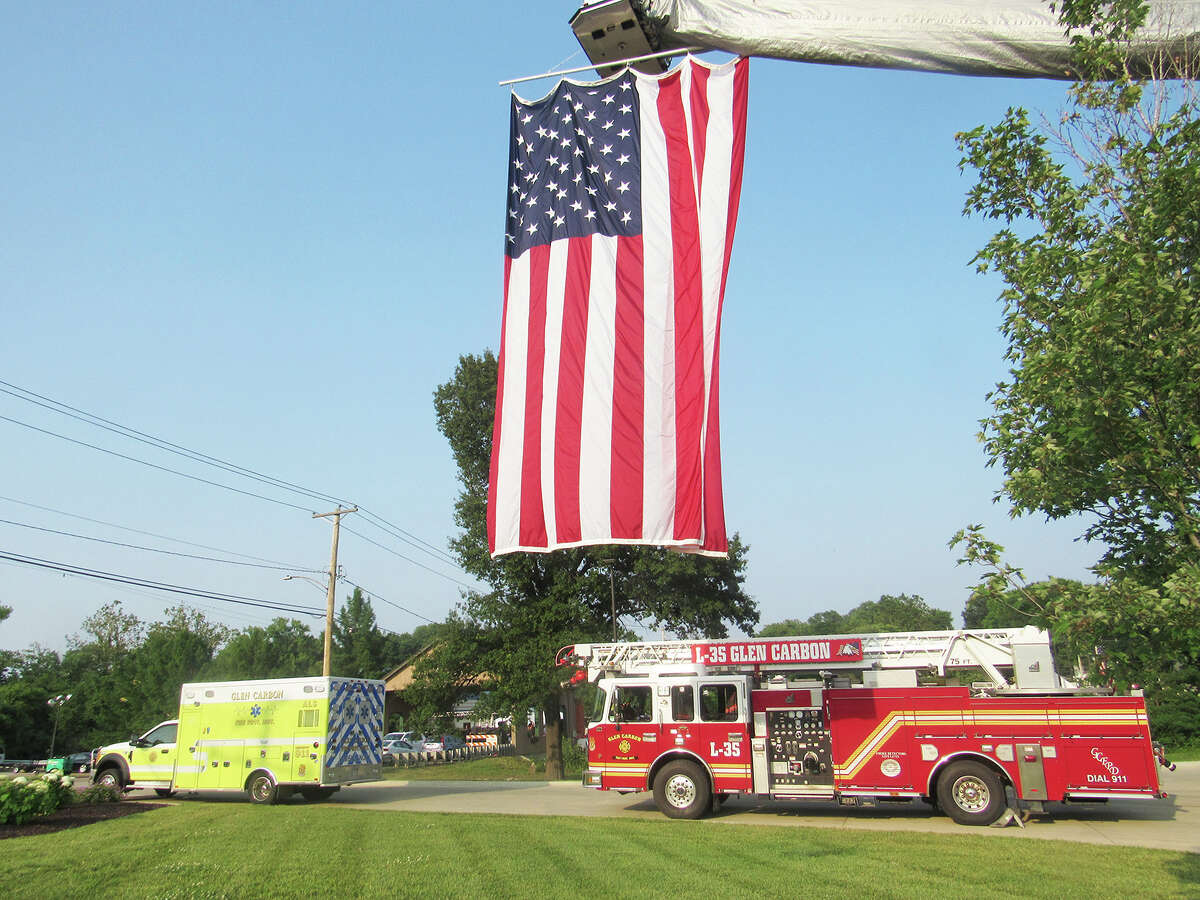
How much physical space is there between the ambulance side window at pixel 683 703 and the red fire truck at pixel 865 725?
0.09ft

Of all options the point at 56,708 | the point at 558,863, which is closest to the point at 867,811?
the point at 558,863

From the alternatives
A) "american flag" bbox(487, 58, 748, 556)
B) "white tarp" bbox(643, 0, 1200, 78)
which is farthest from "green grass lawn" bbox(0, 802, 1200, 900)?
"white tarp" bbox(643, 0, 1200, 78)

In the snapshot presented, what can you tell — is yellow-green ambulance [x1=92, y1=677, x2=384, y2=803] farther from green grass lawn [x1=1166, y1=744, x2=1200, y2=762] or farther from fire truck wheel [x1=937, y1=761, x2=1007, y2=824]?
green grass lawn [x1=1166, y1=744, x2=1200, y2=762]

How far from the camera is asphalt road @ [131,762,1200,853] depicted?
13586 millimetres

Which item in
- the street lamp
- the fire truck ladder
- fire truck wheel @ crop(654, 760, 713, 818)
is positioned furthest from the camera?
the street lamp

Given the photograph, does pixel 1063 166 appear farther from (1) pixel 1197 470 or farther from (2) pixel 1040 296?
(1) pixel 1197 470

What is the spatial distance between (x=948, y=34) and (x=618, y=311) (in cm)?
415

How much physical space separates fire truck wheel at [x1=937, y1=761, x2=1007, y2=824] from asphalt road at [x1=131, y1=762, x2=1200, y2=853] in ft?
1.01

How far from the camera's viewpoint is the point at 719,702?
16.9 metres

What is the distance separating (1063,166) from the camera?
7.21 meters

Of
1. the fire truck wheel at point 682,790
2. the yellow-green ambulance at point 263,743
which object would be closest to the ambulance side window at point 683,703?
the fire truck wheel at point 682,790

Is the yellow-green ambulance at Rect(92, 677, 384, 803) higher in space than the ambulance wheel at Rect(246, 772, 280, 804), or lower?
higher

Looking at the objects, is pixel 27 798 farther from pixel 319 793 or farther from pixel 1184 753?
pixel 1184 753

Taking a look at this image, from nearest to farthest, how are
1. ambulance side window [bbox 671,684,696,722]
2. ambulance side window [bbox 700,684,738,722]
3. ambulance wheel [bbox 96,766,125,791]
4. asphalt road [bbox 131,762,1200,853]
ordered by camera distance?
1. asphalt road [bbox 131,762,1200,853]
2. ambulance side window [bbox 700,684,738,722]
3. ambulance side window [bbox 671,684,696,722]
4. ambulance wheel [bbox 96,766,125,791]
